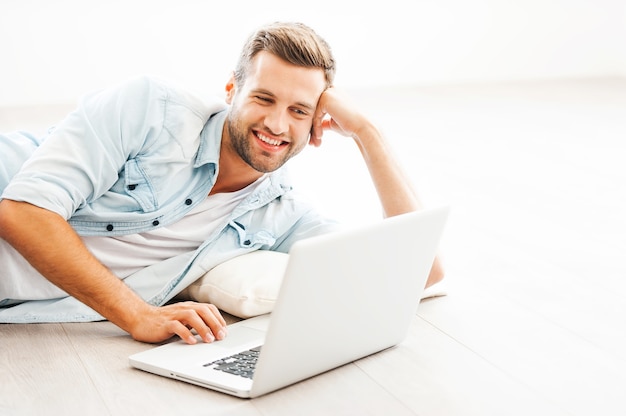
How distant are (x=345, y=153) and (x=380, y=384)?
2331 millimetres

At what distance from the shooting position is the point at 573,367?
2189 mm

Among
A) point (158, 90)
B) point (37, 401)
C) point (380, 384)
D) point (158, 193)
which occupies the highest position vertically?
point (158, 90)

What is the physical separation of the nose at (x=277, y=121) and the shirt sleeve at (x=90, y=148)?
269mm

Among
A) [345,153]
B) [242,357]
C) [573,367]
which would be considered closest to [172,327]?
[242,357]

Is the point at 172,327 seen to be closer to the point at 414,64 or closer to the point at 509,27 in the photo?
the point at 414,64

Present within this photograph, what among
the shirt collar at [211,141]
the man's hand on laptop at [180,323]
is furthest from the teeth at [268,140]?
the man's hand on laptop at [180,323]

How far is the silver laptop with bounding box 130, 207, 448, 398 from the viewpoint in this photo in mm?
1773

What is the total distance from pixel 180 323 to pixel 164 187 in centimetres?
39

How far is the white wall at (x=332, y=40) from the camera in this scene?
502cm

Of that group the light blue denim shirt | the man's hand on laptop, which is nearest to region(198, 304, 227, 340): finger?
the man's hand on laptop

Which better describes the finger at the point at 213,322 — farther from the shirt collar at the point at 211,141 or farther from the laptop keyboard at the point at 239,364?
the shirt collar at the point at 211,141

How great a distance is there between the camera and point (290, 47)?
7.68ft

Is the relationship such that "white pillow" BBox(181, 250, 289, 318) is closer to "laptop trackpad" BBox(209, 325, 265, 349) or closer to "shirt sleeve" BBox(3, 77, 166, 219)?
"laptop trackpad" BBox(209, 325, 265, 349)

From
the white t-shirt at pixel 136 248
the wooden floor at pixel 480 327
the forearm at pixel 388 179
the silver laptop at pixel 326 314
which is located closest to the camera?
the silver laptop at pixel 326 314
